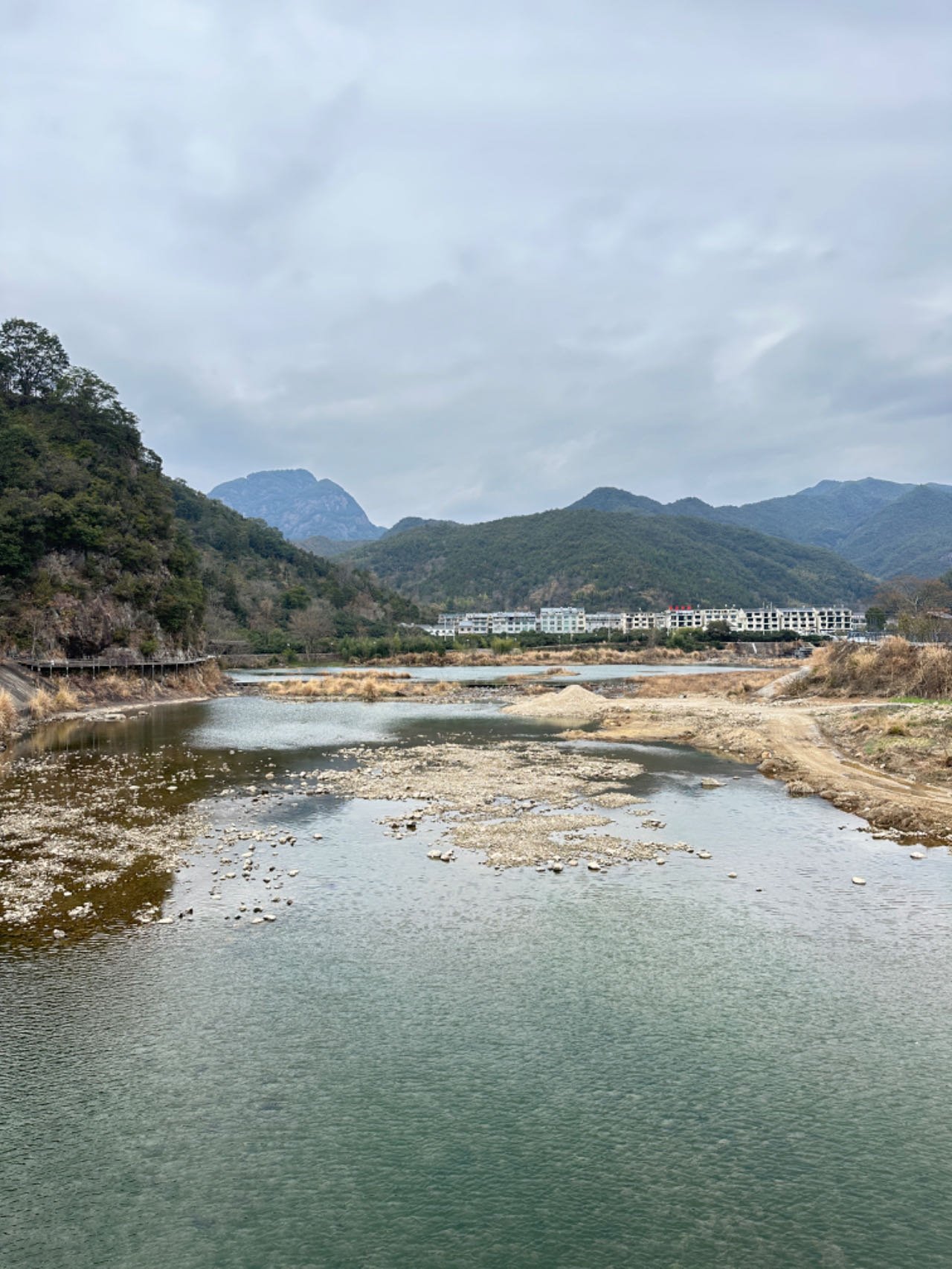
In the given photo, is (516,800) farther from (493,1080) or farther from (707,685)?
(707,685)

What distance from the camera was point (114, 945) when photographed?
1339 cm

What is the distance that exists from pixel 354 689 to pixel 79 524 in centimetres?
2892

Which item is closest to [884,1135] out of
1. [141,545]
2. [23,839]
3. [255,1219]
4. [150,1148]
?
[255,1219]

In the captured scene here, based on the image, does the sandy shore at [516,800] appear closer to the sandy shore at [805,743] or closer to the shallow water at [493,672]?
the sandy shore at [805,743]

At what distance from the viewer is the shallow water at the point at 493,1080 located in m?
7.26

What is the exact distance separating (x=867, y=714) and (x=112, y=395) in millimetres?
87910

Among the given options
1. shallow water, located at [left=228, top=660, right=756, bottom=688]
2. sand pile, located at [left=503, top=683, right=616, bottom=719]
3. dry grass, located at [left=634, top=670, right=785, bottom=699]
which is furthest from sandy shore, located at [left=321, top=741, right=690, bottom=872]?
shallow water, located at [left=228, top=660, right=756, bottom=688]

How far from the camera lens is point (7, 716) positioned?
4322 centimetres

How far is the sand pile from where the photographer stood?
5509 centimetres

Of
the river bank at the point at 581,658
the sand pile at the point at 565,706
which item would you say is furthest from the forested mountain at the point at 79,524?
the river bank at the point at 581,658

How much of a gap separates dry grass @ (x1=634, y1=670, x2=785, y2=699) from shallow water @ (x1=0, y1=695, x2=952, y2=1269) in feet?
158

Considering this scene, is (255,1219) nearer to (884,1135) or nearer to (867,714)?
(884,1135)

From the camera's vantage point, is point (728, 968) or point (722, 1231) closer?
point (722, 1231)

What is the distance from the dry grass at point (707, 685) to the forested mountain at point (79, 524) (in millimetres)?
46310
